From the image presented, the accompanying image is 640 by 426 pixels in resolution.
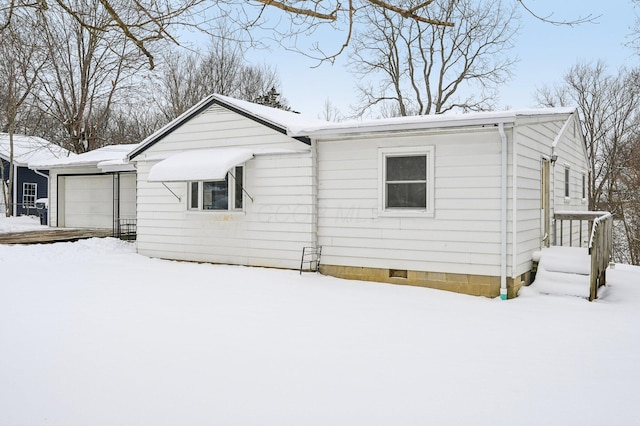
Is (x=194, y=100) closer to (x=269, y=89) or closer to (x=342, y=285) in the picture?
(x=269, y=89)

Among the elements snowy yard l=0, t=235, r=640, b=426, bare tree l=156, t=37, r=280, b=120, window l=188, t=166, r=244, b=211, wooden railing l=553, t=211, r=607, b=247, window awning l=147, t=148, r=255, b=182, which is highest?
bare tree l=156, t=37, r=280, b=120

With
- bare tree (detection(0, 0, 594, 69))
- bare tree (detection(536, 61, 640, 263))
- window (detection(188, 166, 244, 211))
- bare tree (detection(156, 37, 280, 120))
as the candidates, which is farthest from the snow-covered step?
bare tree (detection(156, 37, 280, 120))

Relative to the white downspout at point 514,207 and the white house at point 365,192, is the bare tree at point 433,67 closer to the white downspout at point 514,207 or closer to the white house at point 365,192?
the white house at point 365,192

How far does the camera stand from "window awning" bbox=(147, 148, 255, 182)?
31.3ft

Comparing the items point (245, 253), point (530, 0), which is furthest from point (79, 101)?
point (530, 0)

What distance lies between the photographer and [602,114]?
89.8ft

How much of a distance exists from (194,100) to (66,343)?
2742 centimetres

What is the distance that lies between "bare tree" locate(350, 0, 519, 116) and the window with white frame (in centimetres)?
1685

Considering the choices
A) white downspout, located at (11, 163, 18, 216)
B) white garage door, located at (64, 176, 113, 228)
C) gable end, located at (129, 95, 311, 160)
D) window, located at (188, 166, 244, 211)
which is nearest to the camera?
gable end, located at (129, 95, 311, 160)

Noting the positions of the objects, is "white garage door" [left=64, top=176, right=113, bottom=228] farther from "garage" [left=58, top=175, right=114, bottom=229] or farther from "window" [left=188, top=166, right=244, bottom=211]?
"window" [left=188, top=166, right=244, bottom=211]

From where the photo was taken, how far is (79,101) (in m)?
27.7

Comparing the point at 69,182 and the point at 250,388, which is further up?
the point at 69,182

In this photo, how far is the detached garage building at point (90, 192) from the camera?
→ 57.3 ft

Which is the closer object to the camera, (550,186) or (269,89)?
(550,186)
